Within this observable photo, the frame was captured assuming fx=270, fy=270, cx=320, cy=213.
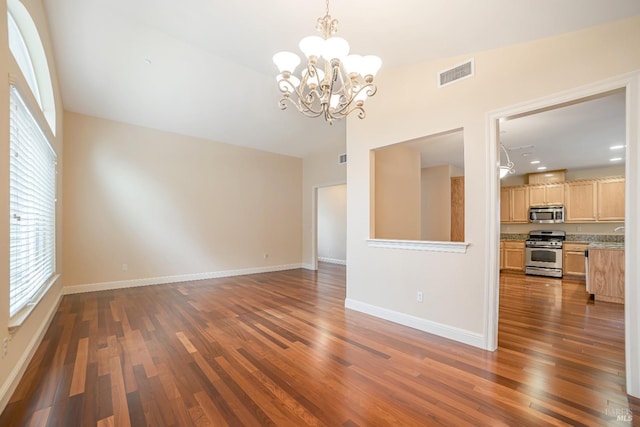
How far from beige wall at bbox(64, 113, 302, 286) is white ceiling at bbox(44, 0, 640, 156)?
51 centimetres

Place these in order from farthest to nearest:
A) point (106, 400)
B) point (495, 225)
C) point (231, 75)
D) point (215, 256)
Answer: point (215, 256) < point (231, 75) < point (495, 225) < point (106, 400)

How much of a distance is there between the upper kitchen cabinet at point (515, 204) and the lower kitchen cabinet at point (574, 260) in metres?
1.11

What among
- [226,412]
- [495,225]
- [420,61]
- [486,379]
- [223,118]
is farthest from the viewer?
[223,118]

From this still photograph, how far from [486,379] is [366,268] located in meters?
1.87

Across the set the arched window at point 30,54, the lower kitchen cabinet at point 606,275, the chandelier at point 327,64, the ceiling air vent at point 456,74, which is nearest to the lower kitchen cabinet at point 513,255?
the lower kitchen cabinet at point 606,275

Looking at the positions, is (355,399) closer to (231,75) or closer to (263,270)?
(231,75)

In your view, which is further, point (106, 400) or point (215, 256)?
point (215, 256)

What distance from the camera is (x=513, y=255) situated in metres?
7.22

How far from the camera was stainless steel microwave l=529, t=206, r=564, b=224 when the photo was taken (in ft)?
21.9

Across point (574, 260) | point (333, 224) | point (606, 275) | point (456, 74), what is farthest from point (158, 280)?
point (574, 260)

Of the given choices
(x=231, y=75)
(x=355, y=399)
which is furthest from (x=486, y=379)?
(x=231, y=75)

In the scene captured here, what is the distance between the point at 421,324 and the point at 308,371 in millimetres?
1575

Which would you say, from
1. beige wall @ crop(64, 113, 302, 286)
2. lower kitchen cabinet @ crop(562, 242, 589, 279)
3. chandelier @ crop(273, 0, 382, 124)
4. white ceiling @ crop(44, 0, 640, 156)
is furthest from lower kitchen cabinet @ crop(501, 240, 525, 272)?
chandelier @ crop(273, 0, 382, 124)

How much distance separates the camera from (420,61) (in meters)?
3.22
